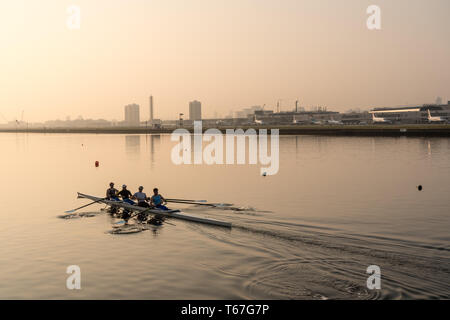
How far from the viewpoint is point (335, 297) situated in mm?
13867

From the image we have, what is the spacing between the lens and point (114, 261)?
18.9 meters

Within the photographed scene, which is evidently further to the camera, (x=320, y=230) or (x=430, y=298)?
(x=320, y=230)

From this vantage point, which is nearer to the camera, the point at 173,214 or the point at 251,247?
the point at 251,247

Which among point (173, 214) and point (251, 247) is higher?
point (173, 214)

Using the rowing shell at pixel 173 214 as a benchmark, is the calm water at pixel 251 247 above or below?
below

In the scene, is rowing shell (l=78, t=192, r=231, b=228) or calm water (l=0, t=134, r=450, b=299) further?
rowing shell (l=78, t=192, r=231, b=228)

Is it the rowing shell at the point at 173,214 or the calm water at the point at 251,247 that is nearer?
the calm water at the point at 251,247

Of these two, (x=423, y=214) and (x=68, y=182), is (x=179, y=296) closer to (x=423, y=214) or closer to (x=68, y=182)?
(x=423, y=214)

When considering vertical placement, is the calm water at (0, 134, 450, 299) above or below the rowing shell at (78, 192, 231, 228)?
below

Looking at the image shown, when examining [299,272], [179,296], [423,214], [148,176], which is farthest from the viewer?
[148,176]
